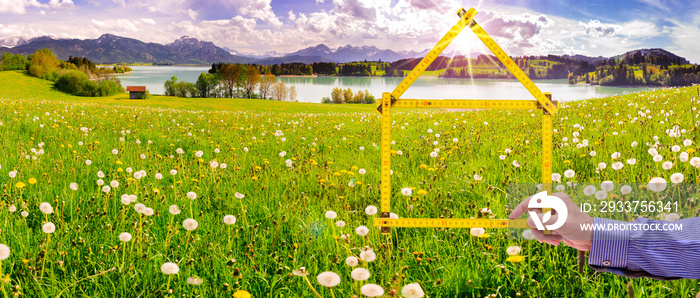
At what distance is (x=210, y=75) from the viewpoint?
4560 inches

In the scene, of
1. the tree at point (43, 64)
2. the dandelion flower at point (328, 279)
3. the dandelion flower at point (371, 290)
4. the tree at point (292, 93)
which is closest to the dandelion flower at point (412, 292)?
the dandelion flower at point (371, 290)

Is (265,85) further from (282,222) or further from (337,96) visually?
(282,222)

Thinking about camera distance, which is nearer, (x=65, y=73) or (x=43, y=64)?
(x=65, y=73)

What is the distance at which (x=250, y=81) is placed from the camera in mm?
119438

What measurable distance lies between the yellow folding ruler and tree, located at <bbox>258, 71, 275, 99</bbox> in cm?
12241

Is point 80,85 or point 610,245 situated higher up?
point 80,85

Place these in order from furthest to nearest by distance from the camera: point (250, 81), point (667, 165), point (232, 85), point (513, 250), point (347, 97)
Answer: point (250, 81), point (232, 85), point (347, 97), point (667, 165), point (513, 250)

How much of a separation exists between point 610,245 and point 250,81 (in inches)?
4856

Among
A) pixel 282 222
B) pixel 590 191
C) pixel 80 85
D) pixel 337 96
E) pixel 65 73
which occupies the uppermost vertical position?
pixel 65 73

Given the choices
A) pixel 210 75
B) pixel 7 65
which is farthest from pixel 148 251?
pixel 7 65

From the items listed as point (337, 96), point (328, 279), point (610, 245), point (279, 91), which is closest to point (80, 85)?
point (279, 91)

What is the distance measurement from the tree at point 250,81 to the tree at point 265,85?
169 centimetres

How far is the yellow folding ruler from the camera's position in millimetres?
2422

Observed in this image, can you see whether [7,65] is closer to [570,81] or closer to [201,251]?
[570,81]
